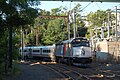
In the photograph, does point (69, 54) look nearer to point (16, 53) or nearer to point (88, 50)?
point (88, 50)

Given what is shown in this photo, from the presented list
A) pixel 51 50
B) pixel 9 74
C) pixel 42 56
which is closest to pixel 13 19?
pixel 9 74

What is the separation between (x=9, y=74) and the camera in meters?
24.4

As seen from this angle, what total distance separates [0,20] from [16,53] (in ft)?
62.2

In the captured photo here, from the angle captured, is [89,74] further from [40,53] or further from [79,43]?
[40,53]

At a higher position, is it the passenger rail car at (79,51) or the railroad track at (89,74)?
the passenger rail car at (79,51)

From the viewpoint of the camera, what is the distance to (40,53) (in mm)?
60000

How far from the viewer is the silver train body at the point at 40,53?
55144mm

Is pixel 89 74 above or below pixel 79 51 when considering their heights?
below

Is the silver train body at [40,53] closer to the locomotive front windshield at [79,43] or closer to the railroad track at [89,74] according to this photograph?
the locomotive front windshield at [79,43]

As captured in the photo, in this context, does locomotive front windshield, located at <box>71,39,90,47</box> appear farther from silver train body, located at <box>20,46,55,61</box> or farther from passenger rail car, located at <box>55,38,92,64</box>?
silver train body, located at <box>20,46,55,61</box>

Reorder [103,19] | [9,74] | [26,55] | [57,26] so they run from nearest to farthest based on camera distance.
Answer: [9,74] → [26,55] → [57,26] → [103,19]

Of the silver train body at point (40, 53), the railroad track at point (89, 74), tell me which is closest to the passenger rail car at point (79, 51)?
the railroad track at point (89, 74)

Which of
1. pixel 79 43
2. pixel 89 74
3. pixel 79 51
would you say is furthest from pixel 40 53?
pixel 89 74

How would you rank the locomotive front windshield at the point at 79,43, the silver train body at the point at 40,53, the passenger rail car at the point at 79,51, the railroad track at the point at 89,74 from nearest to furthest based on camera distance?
the railroad track at the point at 89,74, the passenger rail car at the point at 79,51, the locomotive front windshield at the point at 79,43, the silver train body at the point at 40,53
